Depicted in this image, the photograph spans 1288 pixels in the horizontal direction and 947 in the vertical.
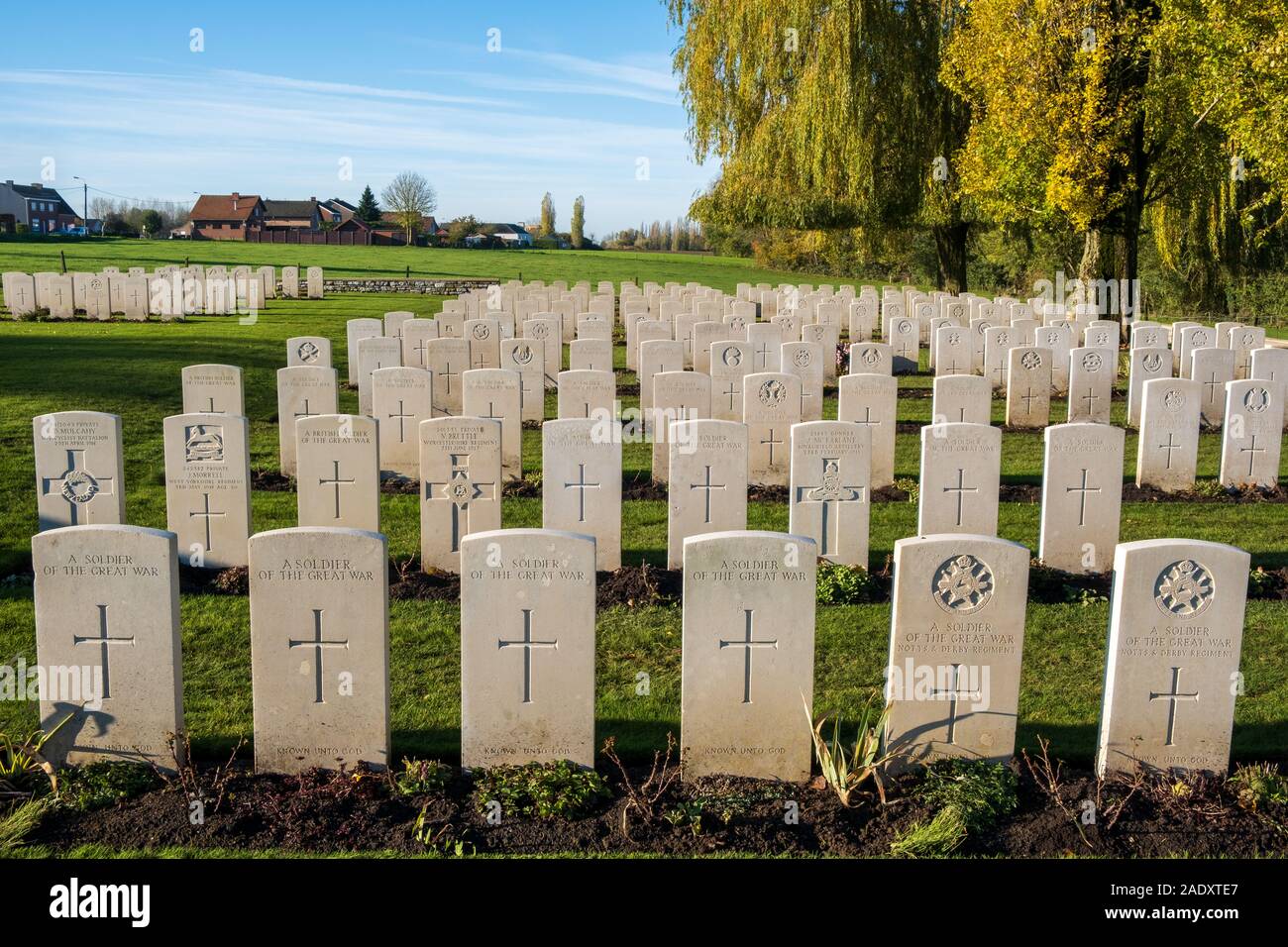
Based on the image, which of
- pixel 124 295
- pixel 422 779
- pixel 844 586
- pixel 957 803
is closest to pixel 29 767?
pixel 422 779

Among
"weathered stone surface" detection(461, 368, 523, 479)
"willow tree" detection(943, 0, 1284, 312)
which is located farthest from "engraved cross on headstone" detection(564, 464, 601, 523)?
"willow tree" detection(943, 0, 1284, 312)

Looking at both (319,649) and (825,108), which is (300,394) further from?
(825,108)

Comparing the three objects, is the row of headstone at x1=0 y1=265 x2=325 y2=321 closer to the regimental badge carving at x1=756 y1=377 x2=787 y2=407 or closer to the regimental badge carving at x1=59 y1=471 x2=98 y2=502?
the regimental badge carving at x1=59 y1=471 x2=98 y2=502

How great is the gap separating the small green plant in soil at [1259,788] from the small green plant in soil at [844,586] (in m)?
3.15

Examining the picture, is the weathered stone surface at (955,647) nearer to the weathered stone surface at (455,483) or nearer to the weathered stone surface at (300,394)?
the weathered stone surface at (455,483)

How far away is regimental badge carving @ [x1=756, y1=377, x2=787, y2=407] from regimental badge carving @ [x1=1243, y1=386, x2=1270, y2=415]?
14.8ft

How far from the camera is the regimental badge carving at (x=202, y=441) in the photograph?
8945 mm

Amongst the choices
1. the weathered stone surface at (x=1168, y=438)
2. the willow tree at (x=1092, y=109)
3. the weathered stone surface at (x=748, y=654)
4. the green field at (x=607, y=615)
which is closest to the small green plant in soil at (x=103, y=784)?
the green field at (x=607, y=615)

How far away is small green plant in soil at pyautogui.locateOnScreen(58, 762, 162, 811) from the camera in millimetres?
5426

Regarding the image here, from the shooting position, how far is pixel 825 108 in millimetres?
26453

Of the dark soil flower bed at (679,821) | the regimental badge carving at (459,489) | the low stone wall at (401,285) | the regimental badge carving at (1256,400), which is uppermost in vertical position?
the low stone wall at (401,285)

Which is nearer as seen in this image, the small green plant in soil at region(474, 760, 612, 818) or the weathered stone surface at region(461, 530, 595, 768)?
the small green plant in soil at region(474, 760, 612, 818)

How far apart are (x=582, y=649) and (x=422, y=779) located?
97cm

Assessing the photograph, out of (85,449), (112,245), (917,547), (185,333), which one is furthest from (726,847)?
(112,245)
